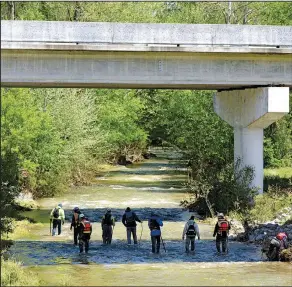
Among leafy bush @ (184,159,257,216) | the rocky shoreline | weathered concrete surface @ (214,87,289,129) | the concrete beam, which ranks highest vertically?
the concrete beam

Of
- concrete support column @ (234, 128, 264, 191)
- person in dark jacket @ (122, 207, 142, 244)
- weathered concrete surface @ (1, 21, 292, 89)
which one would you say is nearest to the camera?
person in dark jacket @ (122, 207, 142, 244)

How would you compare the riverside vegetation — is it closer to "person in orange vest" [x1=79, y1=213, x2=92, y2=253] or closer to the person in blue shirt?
"person in orange vest" [x1=79, y1=213, x2=92, y2=253]

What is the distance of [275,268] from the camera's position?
80.7 ft

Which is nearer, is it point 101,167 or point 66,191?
point 66,191

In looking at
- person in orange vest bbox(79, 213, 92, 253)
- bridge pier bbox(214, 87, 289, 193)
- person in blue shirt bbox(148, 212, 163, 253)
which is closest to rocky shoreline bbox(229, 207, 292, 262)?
bridge pier bbox(214, 87, 289, 193)

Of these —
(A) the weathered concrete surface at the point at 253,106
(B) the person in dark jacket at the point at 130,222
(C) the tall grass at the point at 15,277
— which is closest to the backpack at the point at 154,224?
(B) the person in dark jacket at the point at 130,222

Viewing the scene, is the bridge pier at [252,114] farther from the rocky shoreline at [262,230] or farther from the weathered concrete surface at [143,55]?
the rocky shoreline at [262,230]

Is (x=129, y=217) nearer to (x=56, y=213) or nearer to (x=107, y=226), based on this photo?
(x=107, y=226)

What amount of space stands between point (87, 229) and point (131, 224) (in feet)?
8.29

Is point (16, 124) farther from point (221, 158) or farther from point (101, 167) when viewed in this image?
point (101, 167)

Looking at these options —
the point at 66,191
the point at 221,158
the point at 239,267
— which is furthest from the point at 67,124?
the point at 239,267

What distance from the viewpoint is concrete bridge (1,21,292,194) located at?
98.5 feet

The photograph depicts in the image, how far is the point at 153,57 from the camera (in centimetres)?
3156

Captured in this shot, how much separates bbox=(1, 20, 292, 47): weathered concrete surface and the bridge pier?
2.23 meters
